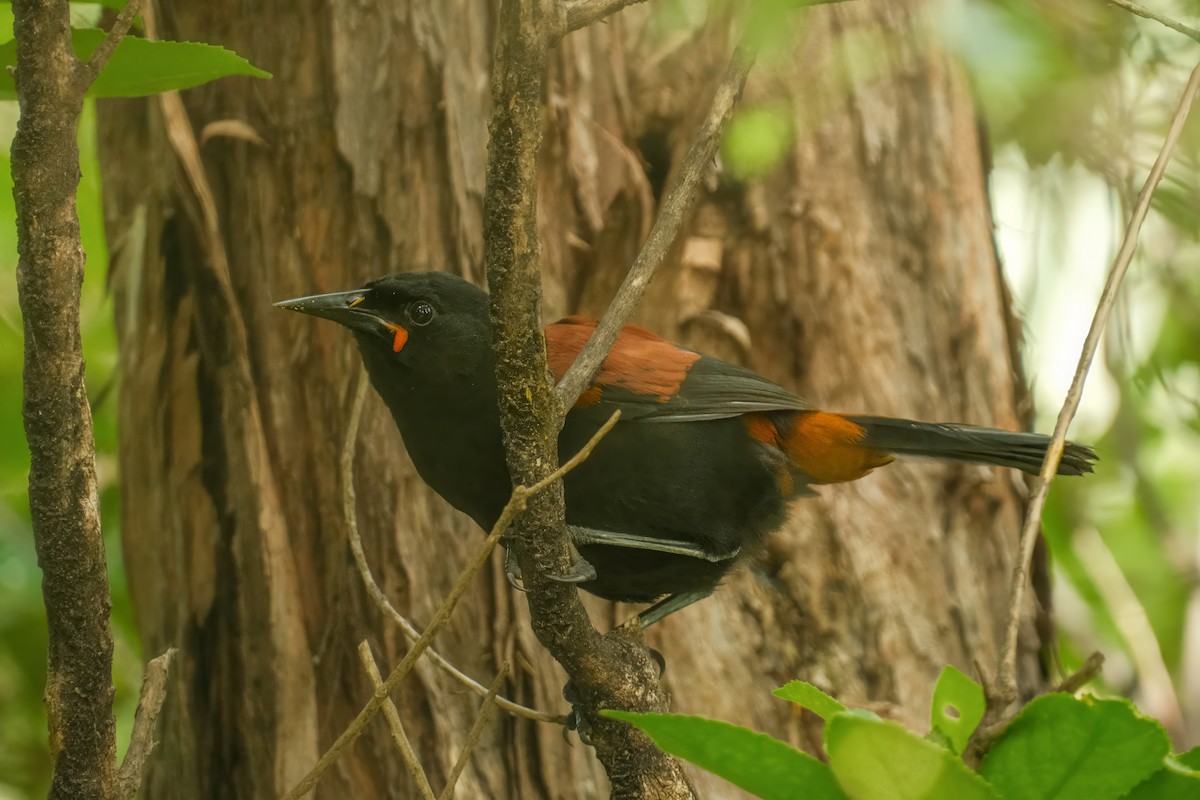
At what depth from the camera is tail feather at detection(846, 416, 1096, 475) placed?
2.80 m

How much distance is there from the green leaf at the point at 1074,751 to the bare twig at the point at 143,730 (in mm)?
1285

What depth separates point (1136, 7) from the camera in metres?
1.96

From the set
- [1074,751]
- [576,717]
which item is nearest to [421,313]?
[576,717]

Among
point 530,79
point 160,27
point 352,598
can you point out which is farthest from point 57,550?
point 160,27

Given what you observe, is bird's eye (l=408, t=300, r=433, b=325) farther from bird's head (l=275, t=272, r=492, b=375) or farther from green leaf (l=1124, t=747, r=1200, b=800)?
green leaf (l=1124, t=747, r=1200, b=800)

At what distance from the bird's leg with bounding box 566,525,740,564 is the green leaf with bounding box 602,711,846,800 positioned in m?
1.09

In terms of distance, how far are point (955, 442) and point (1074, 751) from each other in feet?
5.10

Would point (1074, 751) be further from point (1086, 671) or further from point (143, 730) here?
point (143, 730)

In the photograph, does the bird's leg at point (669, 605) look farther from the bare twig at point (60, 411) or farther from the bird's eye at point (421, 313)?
the bare twig at point (60, 411)

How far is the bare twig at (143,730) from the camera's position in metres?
1.79

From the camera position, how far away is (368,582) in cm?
250

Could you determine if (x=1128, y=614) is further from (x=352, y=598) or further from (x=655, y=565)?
(x=352, y=598)

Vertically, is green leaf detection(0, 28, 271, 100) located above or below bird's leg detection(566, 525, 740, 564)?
above

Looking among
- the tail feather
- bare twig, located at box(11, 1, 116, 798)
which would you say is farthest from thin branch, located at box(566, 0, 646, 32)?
the tail feather
